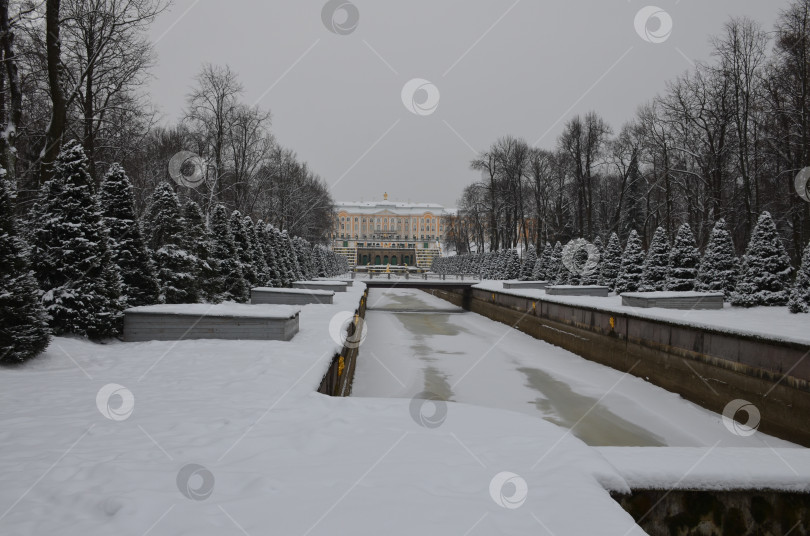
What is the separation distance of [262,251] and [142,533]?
20303 millimetres

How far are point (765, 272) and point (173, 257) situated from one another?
56.5ft

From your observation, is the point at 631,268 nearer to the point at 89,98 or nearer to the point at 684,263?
the point at 684,263

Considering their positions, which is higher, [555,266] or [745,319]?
[555,266]

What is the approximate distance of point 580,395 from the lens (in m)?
13.6

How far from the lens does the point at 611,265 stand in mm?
27750

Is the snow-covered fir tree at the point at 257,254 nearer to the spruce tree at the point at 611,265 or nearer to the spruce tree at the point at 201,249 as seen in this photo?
the spruce tree at the point at 201,249

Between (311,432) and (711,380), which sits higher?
(311,432)

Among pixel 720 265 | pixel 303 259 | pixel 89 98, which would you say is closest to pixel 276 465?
pixel 89 98

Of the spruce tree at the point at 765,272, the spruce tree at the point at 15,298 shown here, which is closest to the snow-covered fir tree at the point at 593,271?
the spruce tree at the point at 765,272

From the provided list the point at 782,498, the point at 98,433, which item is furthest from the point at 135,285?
the point at 782,498

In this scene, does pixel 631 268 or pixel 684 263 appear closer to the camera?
pixel 684 263

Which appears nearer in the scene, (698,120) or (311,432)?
(311,432)

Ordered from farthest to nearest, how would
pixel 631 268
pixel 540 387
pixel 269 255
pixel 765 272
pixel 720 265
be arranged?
pixel 631 268 → pixel 269 255 → pixel 720 265 → pixel 765 272 → pixel 540 387

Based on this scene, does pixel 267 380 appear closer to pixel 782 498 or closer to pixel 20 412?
pixel 20 412
